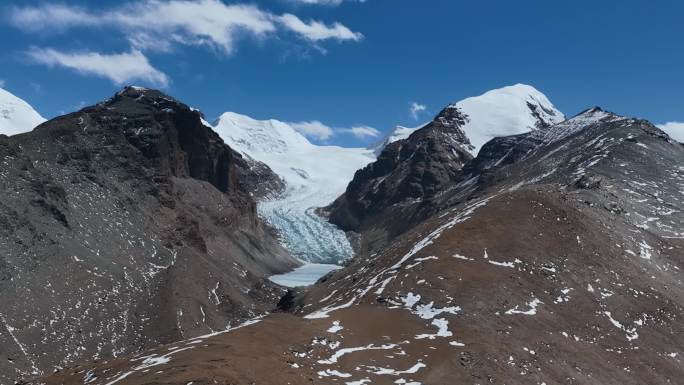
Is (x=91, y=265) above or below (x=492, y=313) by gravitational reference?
above

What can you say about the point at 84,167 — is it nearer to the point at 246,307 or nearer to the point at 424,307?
the point at 246,307

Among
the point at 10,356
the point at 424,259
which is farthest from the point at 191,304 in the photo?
the point at 424,259

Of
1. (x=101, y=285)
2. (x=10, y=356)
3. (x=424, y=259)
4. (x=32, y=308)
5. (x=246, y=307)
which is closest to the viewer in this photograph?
(x=424, y=259)

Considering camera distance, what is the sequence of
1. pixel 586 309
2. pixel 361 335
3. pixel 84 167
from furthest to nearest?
pixel 84 167
pixel 586 309
pixel 361 335

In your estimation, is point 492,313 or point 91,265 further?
point 91,265

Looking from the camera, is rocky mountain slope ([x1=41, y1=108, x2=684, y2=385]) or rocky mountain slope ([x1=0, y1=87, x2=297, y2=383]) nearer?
rocky mountain slope ([x1=41, y1=108, x2=684, y2=385])
